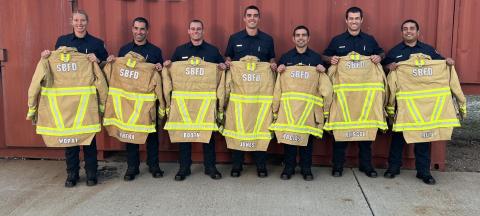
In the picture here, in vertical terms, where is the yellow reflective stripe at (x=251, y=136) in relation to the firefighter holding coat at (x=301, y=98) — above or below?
below

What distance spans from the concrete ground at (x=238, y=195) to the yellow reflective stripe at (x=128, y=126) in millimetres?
604

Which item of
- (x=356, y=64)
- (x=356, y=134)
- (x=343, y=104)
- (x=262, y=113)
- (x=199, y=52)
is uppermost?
(x=199, y=52)

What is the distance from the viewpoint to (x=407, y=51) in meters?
5.41

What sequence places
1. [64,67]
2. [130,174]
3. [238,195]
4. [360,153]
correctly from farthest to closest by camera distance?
[360,153] → [130,174] → [64,67] → [238,195]

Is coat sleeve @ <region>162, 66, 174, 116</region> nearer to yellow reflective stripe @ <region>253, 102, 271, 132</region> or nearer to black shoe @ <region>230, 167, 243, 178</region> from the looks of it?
yellow reflective stripe @ <region>253, 102, 271, 132</region>

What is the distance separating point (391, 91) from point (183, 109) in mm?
2412

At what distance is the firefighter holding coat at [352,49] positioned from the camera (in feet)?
17.9

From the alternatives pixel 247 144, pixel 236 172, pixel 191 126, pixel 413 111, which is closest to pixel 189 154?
pixel 191 126

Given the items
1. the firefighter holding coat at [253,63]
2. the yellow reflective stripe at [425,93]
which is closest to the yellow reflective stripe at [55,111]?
the firefighter holding coat at [253,63]

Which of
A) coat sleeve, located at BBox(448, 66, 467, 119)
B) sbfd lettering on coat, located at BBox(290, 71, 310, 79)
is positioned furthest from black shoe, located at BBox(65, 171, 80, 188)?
coat sleeve, located at BBox(448, 66, 467, 119)

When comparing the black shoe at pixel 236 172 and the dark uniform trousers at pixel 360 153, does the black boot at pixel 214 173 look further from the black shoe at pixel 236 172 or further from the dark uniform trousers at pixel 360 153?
the dark uniform trousers at pixel 360 153

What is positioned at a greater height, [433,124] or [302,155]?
[433,124]

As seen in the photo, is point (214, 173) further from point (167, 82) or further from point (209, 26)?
point (209, 26)

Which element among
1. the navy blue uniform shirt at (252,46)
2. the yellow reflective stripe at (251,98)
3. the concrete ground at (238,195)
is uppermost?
the navy blue uniform shirt at (252,46)
